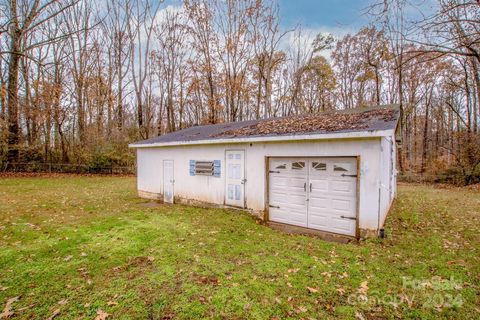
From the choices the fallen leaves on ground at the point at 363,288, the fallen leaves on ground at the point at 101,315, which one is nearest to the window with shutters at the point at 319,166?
the fallen leaves on ground at the point at 363,288

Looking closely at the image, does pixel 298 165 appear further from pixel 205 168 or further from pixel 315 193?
pixel 205 168

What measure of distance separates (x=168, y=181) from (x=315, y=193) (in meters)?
5.82

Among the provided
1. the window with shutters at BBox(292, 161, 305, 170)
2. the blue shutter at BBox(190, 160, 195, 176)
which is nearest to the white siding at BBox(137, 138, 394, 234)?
the blue shutter at BBox(190, 160, 195, 176)

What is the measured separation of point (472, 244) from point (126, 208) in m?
9.37

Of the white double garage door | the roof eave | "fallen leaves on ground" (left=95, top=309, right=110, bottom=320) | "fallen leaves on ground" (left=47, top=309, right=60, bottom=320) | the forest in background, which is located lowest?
"fallen leaves on ground" (left=95, top=309, right=110, bottom=320)

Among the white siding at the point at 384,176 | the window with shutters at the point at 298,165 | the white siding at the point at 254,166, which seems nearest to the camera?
the white siding at the point at 254,166

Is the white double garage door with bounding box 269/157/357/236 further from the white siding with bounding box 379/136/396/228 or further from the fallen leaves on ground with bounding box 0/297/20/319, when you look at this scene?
the fallen leaves on ground with bounding box 0/297/20/319

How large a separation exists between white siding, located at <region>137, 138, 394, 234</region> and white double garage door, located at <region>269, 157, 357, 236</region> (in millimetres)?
225

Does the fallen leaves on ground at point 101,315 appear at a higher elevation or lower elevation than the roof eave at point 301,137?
lower

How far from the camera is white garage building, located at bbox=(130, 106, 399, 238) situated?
538 cm

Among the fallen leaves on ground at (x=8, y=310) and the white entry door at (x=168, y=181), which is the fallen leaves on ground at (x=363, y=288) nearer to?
the fallen leaves on ground at (x=8, y=310)

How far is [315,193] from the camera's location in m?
6.16

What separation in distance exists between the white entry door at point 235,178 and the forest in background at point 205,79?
44.2 ft

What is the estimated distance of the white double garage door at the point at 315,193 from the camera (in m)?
5.68
